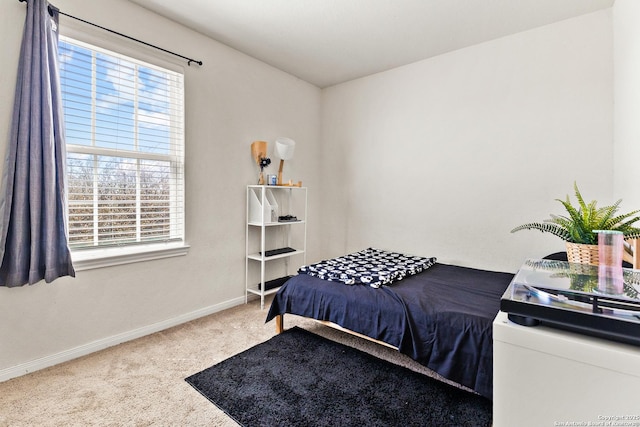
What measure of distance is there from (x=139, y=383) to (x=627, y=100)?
354cm

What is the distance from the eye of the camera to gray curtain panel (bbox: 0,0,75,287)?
183 cm

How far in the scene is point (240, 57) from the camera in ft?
10.2

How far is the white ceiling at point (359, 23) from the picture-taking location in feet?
7.61

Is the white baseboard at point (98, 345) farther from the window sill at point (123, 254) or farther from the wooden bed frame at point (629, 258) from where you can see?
the wooden bed frame at point (629, 258)

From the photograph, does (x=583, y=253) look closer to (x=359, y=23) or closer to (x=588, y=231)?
(x=588, y=231)

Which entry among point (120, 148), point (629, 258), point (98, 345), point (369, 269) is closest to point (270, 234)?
point (369, 269)

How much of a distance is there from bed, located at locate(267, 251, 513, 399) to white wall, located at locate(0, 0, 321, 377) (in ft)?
3.01

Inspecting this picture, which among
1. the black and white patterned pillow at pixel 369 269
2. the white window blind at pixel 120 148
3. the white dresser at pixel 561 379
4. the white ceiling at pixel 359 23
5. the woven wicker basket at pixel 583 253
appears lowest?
the black and white patterned pillow at pixel 369 269

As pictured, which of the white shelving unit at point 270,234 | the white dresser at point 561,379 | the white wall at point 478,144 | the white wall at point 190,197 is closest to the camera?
the white dresser at point 561,379

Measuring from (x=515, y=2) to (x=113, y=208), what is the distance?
3.31 m

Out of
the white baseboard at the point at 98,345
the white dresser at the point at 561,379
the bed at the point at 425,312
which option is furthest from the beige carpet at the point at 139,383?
the white dresser at the point at 561,379

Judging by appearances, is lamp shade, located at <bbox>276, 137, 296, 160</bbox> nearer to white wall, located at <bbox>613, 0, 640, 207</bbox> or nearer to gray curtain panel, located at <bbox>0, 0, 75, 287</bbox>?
gray curtain panel, located at <bbox>0, 0, 75, 287</bbox>

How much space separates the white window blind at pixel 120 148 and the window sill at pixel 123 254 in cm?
5

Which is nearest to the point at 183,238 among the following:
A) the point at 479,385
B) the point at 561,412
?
the point at 479,385
